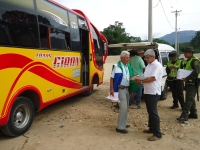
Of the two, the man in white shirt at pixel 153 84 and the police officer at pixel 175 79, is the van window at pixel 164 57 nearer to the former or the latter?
the police officer at pixel 175 79

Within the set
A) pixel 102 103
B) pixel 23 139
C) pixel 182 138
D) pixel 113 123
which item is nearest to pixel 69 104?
pixel 102 103

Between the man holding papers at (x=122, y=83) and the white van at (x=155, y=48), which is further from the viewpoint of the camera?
the white van at (x=155, y=48)

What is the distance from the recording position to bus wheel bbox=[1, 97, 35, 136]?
379 cm

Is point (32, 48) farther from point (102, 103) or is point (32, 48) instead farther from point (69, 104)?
point (102, 103)

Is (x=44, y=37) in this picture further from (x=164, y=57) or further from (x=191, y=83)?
(x=164, y=57)

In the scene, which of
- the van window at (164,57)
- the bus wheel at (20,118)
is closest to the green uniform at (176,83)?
the van window at (164,57)

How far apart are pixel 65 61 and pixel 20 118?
198cm

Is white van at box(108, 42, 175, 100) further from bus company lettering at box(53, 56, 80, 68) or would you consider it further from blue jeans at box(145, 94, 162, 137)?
blue jeans at box(145, 94, 162, 137)

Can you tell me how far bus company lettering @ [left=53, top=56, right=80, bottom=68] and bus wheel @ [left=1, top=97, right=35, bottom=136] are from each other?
124 cm

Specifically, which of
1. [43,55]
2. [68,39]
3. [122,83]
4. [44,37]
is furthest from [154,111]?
[68,39]

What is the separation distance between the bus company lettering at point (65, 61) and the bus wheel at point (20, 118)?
1.24m

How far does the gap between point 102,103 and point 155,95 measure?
10.4 ft

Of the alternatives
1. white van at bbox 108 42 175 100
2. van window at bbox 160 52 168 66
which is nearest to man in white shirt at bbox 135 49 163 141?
white van at bbox 108 42 175 100

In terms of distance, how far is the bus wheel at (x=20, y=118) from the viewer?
12.5 ft
